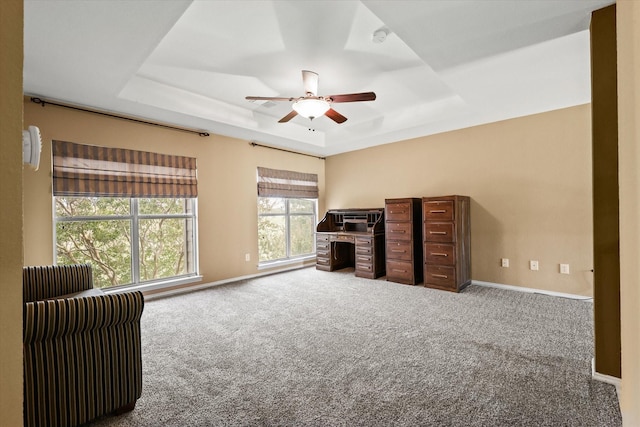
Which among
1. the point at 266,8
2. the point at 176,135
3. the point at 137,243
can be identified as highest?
the point at 266,8

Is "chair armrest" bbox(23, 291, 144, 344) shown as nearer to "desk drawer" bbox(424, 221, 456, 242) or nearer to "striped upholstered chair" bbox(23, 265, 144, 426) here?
"striped upholstered chair" bbox(23, 265, 144, 426)

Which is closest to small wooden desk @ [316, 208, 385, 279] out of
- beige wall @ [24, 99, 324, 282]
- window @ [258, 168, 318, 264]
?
window @ [258, 168, 318, 264]

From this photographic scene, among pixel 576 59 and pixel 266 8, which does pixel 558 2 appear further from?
pixel 266 8

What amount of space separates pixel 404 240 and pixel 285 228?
7.86ft

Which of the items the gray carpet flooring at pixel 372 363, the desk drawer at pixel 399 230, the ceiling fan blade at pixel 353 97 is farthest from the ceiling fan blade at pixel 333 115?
the gray carpet flooring at pixel 372 363

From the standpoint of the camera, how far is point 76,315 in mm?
1568

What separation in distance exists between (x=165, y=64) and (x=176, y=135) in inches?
54.3

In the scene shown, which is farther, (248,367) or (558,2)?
(248,367)

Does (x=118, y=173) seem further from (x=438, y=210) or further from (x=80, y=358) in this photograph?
(x=438, y=210)

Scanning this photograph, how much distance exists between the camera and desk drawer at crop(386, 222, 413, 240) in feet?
15.1

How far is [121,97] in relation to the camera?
10.7 feet

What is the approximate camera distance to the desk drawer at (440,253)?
13.5 feet

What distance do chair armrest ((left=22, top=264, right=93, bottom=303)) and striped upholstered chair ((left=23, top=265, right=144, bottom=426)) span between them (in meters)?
1.03

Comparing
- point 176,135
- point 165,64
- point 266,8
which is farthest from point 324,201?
point 266,8
